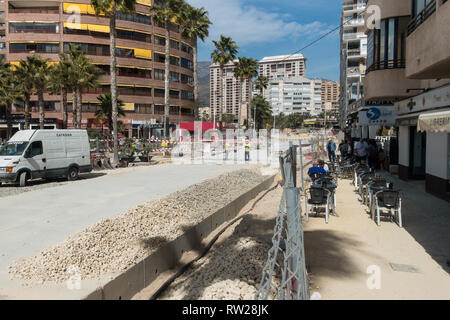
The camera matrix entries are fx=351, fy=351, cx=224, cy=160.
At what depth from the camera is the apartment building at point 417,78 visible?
24.7ft

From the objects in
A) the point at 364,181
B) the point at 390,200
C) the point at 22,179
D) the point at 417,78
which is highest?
the point at 417,78

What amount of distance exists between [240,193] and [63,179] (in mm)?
9203

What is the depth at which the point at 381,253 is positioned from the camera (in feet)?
21.0

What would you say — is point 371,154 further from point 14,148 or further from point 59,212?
point 14,148

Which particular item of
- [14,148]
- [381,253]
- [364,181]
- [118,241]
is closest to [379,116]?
[364,181]

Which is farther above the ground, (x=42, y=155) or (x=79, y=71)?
(x=79, y=71)

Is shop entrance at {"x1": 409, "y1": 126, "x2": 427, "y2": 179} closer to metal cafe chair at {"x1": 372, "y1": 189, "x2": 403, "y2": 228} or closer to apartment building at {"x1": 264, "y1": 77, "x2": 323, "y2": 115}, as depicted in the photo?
metal cafe chair at {"x1": 372, "y1": 189, "x2": 403, "y2": 228}

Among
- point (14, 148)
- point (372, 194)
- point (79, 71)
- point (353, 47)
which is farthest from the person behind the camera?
point (353, 47)

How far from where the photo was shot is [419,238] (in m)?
7.25

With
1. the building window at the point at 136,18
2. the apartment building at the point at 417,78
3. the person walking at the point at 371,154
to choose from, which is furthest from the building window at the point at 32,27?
the person walking at the point at 371,154

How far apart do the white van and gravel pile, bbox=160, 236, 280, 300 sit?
10.3 m

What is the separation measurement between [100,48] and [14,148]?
43675 mm

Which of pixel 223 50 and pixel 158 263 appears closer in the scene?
pixel 158 263
